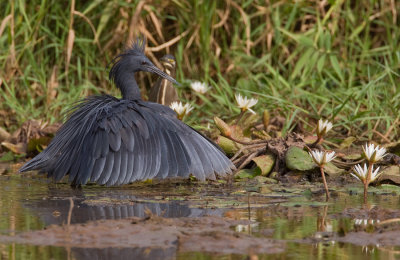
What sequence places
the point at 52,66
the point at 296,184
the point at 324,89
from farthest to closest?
the point at 52,66 < the point at 324,89 < the point at 296,184

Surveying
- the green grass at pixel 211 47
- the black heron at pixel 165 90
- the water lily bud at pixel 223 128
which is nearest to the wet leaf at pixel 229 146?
the water lily bud at pixel 223 128

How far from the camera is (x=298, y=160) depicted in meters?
5.39

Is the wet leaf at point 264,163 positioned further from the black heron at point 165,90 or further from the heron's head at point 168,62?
the heron's head at point 168,62

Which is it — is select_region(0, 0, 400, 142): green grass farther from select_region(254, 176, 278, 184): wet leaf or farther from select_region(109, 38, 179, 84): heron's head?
select_region(254, 176, 278, 184): wet leaf

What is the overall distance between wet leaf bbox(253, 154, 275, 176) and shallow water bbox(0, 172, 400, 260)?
46cm

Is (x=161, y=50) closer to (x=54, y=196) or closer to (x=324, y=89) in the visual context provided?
(x=324, y=89)

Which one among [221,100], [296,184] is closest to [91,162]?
[296,184]

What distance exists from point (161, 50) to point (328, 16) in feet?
6.39

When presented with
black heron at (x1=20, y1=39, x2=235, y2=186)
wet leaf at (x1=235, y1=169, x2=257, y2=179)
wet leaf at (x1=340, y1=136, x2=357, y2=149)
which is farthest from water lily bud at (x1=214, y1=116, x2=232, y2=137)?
wet leaf at (x1=340, y1=136, x2=357, y2=149)

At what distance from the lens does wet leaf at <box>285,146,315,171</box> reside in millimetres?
5348

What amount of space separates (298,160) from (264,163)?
268 mm

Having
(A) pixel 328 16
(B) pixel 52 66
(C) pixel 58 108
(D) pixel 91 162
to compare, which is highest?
(A) pixel 328 16

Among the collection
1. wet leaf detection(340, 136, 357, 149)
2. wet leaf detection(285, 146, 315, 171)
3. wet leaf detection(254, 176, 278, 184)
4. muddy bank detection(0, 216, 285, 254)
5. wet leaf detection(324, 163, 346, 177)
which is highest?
wet leaf detection(340, 136, 357, 149)

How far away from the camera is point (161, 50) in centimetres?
864
